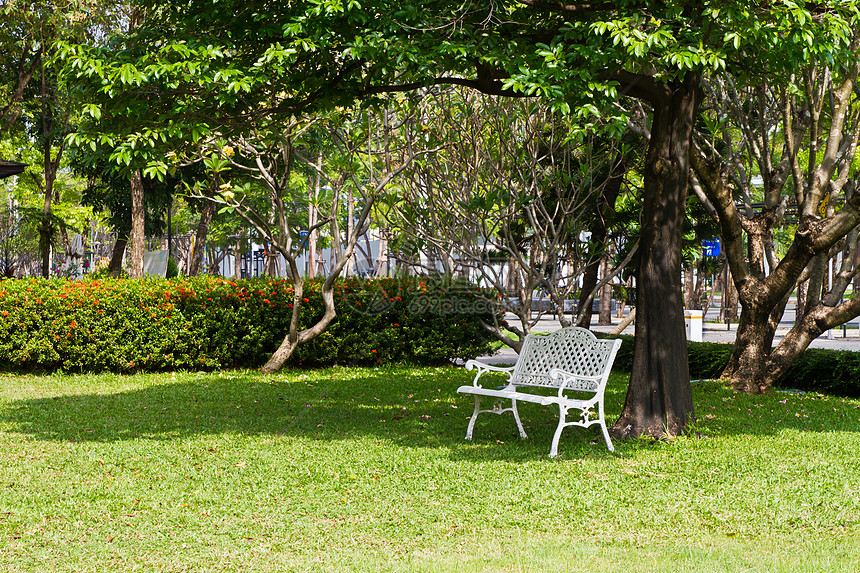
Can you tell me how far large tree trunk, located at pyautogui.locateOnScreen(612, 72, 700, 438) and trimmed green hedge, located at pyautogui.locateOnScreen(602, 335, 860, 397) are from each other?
8.81ft

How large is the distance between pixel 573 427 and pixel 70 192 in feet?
88.7

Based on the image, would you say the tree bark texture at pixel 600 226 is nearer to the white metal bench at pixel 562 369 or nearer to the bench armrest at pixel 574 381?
the white metal bench at pixel 562 369

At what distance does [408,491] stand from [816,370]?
763 cm

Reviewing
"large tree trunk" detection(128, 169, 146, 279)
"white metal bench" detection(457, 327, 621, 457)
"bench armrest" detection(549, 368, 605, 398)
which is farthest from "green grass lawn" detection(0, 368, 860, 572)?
"large tree trunk" detection(128, 169, 146, 279)

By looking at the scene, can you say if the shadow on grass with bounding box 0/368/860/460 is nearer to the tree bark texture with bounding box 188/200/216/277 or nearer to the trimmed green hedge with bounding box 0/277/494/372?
the trimmed green hedge with bounding box 0/277/494/372

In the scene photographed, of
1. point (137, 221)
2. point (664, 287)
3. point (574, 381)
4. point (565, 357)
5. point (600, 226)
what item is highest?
point (137, 221)

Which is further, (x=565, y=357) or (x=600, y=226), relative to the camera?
(x=600, y=226)

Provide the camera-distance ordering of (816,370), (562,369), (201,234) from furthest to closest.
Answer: (201,234) → (816,370) → (562,369)

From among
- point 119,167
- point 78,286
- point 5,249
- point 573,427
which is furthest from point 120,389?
point 5,249

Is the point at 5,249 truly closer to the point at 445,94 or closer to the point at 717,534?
the point at 445,94

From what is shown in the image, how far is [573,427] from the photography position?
27.0 ft

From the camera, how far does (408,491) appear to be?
222 inches

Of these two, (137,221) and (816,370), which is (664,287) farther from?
(137,221)

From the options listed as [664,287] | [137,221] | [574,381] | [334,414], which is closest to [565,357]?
[574,381]
